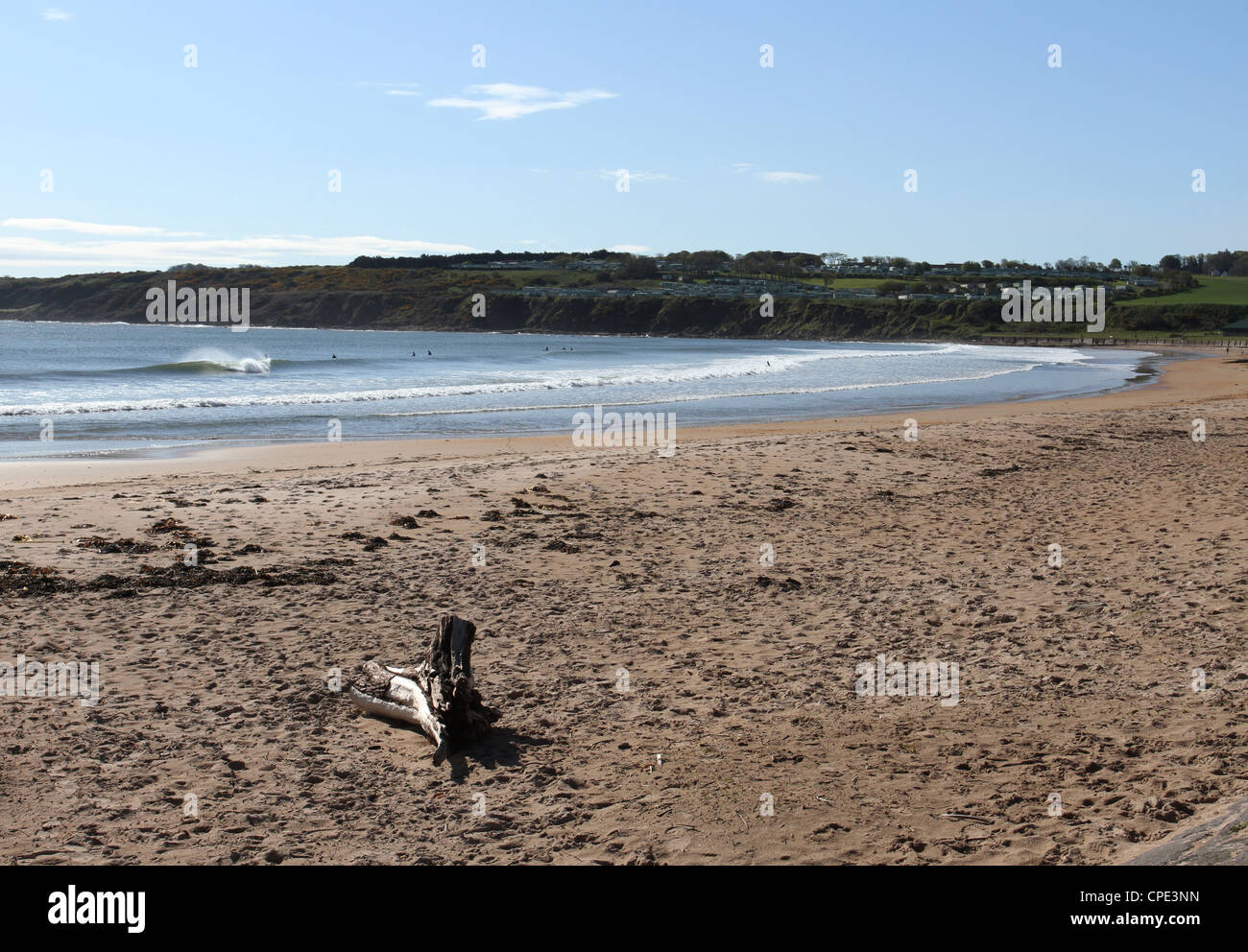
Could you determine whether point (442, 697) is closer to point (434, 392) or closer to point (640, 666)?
point (640, 666)

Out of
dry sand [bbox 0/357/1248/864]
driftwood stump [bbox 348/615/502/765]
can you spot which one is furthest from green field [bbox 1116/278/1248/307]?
driftwood stump [bbox 348/615/502/765]

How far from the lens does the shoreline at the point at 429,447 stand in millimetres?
17953

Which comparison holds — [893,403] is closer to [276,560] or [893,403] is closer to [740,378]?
[740,378]

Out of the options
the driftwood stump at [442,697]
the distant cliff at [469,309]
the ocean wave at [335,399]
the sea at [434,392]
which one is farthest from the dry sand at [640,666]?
the distant cliff at [469,309]

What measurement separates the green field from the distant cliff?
16.2 metres

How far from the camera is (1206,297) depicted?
123 meters

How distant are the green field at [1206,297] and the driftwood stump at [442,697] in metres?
126

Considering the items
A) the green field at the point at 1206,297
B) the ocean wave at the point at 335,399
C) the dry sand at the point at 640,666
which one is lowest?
the dry sand at the point at 640,666

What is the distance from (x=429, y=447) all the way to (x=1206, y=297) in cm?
12657

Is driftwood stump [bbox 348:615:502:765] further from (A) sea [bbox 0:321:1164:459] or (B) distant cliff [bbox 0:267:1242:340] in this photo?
(B) distant cliff [bbox 0:267:1242:340]

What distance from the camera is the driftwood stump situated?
20.5 ft

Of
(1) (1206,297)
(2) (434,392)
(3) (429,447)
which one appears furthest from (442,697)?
(1) (1206,297)

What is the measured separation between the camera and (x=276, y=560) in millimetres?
10406

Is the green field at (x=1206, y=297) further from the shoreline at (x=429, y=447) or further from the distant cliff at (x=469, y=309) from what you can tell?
the shoreline at (x=429, y=447)
